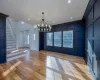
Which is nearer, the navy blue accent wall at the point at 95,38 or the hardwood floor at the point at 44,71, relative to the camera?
the navy blue accent wall at the point at 95,38

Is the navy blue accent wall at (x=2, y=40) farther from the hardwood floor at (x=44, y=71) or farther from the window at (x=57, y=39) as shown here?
the window at (x=57, y=39)

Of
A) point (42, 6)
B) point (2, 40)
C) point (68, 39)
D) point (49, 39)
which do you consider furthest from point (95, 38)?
point (49, 39)

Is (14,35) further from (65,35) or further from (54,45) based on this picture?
(65,35)

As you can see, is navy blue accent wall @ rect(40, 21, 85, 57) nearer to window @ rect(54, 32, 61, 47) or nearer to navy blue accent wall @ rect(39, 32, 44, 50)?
window @ rect(54, 32, 61, 47)

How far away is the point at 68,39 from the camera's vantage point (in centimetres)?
716

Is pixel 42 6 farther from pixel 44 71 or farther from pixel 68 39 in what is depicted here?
pixel 68 39

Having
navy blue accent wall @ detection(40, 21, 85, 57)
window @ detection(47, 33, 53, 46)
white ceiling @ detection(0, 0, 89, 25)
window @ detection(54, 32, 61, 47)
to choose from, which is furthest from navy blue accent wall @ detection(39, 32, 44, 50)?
white ceiling @ detection(0, 0, 89, 25)

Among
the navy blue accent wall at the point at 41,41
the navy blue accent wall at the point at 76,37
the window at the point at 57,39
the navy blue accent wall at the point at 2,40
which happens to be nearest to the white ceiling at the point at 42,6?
the navy blue accent wall at the point at 2,40

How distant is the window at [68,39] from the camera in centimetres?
694

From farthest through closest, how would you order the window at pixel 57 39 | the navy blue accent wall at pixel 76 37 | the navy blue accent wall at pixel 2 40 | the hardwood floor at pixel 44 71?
the window at pixel 57 39 → the navy blue accent wall at pixel 76 37 → the navy blue accent wall at pixel 2 40 → the hardwood floor at pixel 44 71

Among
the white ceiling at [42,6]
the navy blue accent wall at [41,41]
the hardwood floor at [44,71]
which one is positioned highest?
the white ceiling at [42,6]

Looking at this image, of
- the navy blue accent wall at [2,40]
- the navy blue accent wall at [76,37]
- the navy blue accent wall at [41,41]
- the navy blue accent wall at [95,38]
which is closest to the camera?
the navy blue accent wall at [95,38]

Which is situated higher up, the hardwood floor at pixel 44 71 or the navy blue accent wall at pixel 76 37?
the navy blue accent wall at pixel 76 37

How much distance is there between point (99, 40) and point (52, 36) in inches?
259
